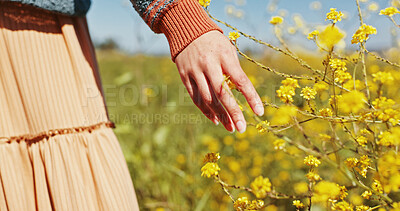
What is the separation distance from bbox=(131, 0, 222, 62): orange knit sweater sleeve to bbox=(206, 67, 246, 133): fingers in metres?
0.09

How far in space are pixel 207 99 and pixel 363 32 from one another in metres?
0.29

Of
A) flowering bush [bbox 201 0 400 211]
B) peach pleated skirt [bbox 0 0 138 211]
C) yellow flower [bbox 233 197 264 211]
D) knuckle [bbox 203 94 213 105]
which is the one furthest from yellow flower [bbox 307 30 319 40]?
peach pleated skirt [bbox 0 0 138 211]

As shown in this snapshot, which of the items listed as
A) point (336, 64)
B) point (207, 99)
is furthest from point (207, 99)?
point (336, 64)

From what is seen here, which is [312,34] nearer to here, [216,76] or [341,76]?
[341,76]

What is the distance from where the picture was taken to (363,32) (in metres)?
0.62

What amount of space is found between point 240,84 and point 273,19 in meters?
0.26

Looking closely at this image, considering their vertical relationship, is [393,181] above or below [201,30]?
Result: below

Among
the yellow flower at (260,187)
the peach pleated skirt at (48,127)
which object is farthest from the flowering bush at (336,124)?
the peach pleated skirt at (48,127)

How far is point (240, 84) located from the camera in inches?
24.2

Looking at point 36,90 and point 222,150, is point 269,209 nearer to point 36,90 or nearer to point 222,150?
point 222,150

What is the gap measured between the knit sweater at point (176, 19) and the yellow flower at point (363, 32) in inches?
9.7

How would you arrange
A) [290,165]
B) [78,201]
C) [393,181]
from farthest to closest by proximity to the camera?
[290,165] < [78,201] < [393,181]

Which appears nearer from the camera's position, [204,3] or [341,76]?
[341,76]

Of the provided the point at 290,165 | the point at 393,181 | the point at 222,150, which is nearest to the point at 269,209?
the point at 290,165
